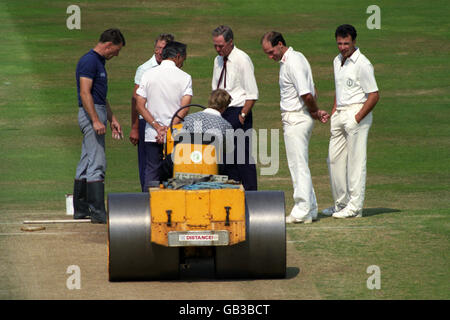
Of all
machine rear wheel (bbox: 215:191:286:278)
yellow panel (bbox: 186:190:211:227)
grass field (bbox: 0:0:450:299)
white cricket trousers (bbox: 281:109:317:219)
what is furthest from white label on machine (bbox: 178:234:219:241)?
white cricket trousers (bbox: 281:109:317:219)

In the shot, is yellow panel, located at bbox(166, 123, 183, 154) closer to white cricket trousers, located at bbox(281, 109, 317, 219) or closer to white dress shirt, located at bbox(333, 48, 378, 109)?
white cricket trousers, located at bbox(281, 109, 317, 219)

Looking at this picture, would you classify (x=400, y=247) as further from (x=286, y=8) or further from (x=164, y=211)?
(x=286, y=8)

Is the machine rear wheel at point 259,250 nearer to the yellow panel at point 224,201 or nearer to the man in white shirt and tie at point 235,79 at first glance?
the yellow panel at point 224,201

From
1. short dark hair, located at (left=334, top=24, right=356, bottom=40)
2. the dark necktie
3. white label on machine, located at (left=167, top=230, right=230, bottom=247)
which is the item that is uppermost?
short dark hair, located at (left=334, top=24, right=356, bottom=40)

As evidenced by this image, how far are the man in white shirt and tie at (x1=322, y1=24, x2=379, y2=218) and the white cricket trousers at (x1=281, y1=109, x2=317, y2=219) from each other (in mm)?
508

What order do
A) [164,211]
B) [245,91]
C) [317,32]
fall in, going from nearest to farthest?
1. [164,211]
2. [245,91]
3. [317,32]

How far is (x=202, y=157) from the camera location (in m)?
9.48

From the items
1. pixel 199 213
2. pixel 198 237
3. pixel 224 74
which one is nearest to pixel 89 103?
pixel 224 74

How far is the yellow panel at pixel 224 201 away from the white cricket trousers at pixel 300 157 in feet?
10.7

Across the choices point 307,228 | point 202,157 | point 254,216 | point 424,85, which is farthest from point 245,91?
point 424,85

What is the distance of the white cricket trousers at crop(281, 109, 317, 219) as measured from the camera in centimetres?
1171

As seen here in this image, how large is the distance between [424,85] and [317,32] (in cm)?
741

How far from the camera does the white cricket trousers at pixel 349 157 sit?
1199cm

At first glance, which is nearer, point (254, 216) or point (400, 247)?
point (254, 216)
